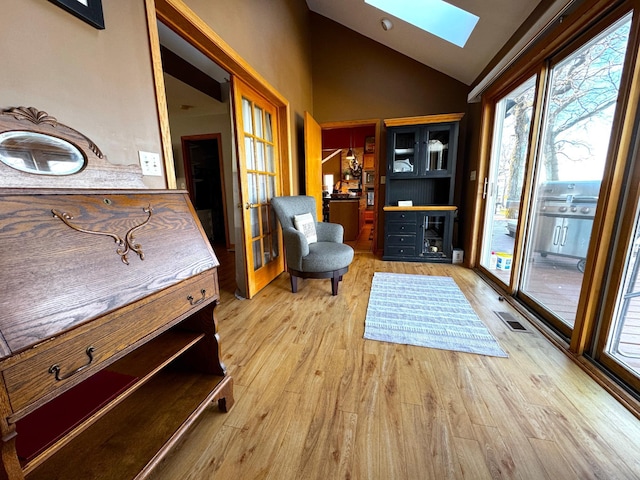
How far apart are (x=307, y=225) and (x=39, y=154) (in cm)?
210

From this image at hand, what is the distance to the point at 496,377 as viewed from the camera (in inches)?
54.2

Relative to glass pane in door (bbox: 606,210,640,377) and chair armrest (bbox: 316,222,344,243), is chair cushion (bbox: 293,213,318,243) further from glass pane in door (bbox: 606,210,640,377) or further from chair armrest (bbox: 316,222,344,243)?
glass pane in door (bbox: 606,210,640,377)

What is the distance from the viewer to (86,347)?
2.13ft

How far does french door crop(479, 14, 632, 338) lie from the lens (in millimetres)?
1570

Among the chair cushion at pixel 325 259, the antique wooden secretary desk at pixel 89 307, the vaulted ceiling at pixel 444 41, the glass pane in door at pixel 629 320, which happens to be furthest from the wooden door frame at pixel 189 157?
the glass pane in door at pixel 629 320

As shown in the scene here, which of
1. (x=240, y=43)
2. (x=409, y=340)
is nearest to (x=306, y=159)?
(x=240, y=43)

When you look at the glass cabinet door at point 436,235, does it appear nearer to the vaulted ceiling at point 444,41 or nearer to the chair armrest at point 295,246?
the vaulted ceiling at point 444,41

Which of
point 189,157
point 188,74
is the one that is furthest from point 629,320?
point 189,157

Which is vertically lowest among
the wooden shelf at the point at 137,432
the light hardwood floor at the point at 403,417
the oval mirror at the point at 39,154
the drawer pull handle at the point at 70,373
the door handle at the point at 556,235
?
the light hardwood floor at the point at 403,417

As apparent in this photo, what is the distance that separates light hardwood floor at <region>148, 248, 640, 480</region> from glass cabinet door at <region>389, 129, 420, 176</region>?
2284mm

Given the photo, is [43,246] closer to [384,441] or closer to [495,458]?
[384,441]

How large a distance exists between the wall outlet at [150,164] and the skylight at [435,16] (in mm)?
2944

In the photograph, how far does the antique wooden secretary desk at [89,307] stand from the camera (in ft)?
1.85

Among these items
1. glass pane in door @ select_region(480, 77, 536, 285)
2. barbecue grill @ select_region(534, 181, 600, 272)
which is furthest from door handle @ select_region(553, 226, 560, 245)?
glass pane in door @ select_region(480, 77, 536, 285)
